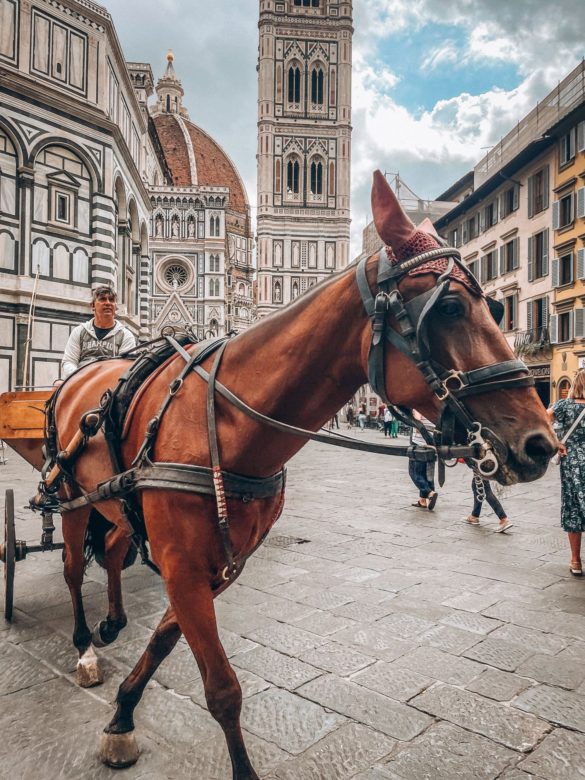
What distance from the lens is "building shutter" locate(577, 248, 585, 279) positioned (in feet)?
63.2

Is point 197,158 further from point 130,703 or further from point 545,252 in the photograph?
point 130,703

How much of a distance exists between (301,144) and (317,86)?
6.02 m

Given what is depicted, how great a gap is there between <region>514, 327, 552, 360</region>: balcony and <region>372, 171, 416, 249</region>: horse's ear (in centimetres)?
2107

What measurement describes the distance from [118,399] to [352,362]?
→ 0.97 metres

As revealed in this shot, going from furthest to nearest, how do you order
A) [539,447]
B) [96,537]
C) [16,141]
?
[16,141]
[96,537]
[539,447]

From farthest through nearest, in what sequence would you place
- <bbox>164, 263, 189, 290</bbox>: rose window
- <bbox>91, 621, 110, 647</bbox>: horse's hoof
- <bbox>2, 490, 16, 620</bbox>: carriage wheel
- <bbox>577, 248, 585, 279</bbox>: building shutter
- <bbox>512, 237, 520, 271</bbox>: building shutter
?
<bbox>164, 263, 189, 290</bbox>: rose window → <bbox>512, 237, 520, 271</bbox>: building shutter → <bbox>577, 248, 585, 279</bbox>: building shutter → <bbox>2, 490, 16, 620</bbox>: carriage wheel → <bbox>91, 621, 110, 647</bbox>: horse's hoof

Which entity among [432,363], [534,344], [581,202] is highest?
[581,202]

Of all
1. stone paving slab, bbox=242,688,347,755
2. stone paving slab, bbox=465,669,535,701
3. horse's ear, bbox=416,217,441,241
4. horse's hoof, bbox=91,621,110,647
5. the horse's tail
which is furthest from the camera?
the horse's tail

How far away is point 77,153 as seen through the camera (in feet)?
52.3

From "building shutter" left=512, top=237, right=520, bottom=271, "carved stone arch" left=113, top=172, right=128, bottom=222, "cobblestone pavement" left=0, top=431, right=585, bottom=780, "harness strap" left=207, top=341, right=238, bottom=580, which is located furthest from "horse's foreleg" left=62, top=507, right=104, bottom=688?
"building shutter" left=512, top=237, right=520, bottom=271

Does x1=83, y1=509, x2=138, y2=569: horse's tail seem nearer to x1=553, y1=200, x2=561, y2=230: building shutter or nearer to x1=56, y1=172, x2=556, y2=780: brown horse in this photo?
x1=56, y1=172, x2=556, y2=780: brown horse

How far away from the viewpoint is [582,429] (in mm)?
4645

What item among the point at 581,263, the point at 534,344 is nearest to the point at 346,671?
the point at 581,263

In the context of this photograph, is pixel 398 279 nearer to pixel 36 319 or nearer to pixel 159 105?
pixel 36 319
